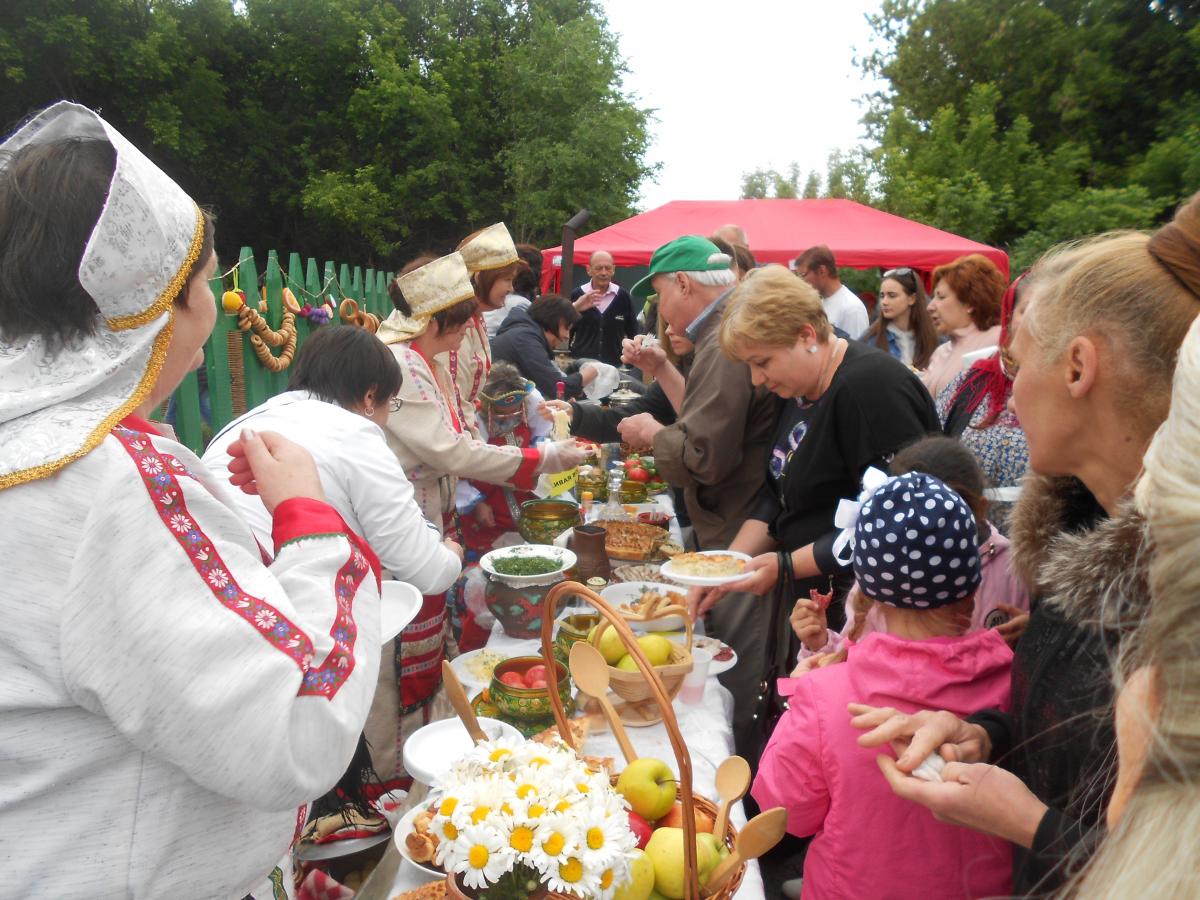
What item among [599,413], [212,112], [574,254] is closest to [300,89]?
[212,112]

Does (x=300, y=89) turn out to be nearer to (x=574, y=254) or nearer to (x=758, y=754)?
(x=574, y=254)

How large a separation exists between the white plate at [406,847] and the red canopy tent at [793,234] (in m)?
8.87

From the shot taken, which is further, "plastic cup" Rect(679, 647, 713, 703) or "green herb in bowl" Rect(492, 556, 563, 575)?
"green herb in bowl" Rect(492, 556, 563, 575)

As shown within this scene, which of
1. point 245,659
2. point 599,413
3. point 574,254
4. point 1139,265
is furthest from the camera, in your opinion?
point 574,254

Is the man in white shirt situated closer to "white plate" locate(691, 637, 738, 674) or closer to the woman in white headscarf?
"white plate" locate(691, 637, 738, 674)

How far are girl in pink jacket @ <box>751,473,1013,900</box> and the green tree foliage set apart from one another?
2025 centimetres

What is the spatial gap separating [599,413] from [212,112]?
2138 centimetres

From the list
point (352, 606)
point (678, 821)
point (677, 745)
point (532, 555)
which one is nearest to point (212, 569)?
point (352, 606)

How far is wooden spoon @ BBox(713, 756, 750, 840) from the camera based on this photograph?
4.40 feet

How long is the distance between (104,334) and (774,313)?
76.1 inches

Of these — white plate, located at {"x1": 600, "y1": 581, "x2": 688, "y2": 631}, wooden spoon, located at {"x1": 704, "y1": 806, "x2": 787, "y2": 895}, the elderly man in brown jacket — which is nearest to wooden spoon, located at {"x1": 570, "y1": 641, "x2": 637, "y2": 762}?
wooden spoon, located at {"x1": 704, "y1": 806, "x2": 787, "y2": 895}

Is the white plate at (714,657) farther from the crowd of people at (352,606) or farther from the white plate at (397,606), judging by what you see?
the white plate at (397,606)

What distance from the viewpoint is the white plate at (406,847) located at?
1366 millimetres

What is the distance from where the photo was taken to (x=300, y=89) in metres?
22.5
